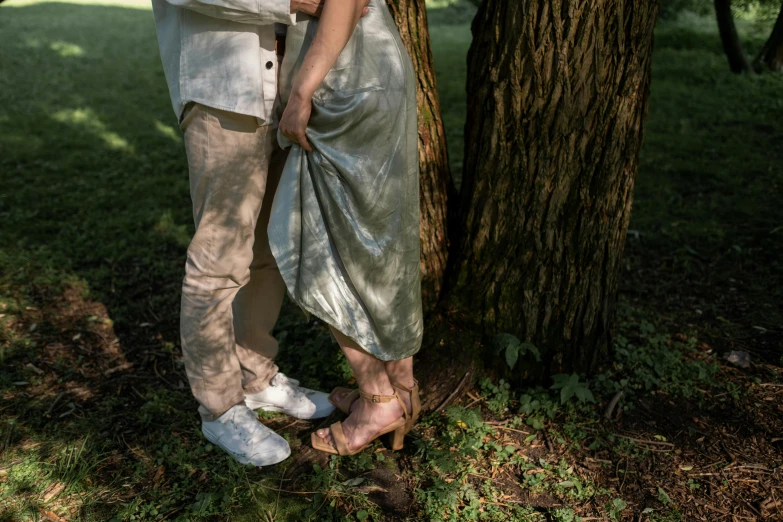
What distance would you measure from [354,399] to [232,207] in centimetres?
91

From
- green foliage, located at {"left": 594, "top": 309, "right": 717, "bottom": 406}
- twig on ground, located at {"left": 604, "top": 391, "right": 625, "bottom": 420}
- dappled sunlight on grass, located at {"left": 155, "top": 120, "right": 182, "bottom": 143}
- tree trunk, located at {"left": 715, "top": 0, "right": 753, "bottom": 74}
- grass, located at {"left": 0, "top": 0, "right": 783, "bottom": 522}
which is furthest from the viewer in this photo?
tree trunk, located at {"left": 715, "top": 0, "right": 753, "bottom": 74}

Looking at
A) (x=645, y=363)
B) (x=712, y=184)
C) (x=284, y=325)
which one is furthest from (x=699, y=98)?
(x=284, y=325)

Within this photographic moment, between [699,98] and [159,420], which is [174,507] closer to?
[159,420]

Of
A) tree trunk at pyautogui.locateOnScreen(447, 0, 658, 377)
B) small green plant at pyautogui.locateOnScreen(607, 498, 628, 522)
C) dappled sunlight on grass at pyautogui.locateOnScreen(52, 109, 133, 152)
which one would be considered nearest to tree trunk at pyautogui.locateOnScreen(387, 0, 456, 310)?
tree trunk at pyautogui.locateOnScreen(447, 0, 658, 377)

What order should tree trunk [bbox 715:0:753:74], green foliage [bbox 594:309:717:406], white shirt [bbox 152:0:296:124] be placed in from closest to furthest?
white shirt [bbox 152:0:296:124] < green foliage [bbox 594:309:717:406] < tree trunk [bbox 715:0:753:74]

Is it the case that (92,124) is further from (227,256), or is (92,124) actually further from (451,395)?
(451,395)

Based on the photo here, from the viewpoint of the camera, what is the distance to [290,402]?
278 centimetres

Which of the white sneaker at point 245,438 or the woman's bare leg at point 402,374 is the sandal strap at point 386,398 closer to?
the woman's bare leg at point 402,374

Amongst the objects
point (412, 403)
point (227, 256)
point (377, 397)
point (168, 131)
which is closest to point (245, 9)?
point (227, 256)

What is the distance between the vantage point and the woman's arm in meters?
1.94

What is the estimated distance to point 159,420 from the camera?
2785 mm

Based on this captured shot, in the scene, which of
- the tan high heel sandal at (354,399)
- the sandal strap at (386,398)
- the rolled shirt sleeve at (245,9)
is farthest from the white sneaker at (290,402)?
the rolled shirt sleeve at (245,9)

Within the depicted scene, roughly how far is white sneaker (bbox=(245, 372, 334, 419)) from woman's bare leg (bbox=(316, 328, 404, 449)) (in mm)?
263

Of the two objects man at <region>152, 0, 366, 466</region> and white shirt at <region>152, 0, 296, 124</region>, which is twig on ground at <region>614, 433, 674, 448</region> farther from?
white shirt at <region>152, 0, 296, 124</region>
